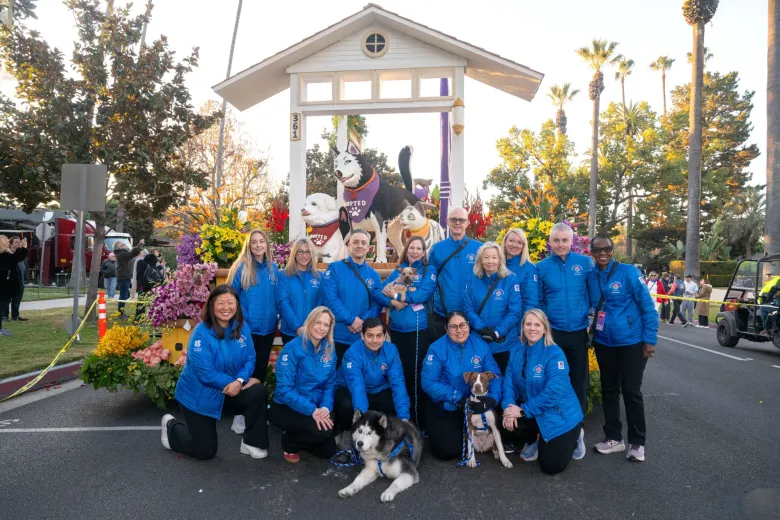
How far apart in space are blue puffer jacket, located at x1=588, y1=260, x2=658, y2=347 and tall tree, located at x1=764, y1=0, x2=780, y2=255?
1267 centimetres

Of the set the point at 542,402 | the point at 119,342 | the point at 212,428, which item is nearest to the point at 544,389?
the point at 542,402

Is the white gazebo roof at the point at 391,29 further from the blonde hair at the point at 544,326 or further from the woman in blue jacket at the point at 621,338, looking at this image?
the blonde hair at the point at 544,326

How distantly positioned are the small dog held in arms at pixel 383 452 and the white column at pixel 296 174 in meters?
5.71

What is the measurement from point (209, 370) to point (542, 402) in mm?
2733

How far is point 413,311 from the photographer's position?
510 centimetres

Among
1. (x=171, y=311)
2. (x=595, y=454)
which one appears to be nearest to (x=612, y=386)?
(x=595, y=454)

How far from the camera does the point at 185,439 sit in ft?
14.7

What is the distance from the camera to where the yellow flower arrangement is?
5613mm

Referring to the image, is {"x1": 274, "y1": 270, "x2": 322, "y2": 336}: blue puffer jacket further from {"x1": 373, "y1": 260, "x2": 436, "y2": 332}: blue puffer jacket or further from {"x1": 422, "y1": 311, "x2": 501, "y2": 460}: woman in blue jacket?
{"x1": 422, "y1": 311, "x2": 501, "y2": 460}: woman in blue jacket

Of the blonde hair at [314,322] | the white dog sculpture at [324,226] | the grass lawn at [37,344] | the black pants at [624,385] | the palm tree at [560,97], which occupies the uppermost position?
the palm tree at [560,97]

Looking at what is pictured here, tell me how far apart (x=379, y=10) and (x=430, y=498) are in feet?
26.4

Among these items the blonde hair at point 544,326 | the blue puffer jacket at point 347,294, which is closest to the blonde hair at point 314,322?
the blue puffer jacket at point 347,294

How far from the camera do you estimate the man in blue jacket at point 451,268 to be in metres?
5.18

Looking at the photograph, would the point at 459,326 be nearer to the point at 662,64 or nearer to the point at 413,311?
the point at 413,311
